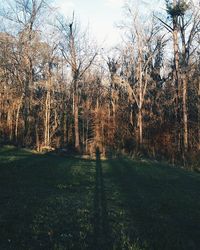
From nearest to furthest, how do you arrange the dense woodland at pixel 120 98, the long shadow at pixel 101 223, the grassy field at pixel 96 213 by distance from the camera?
the long shadow at pixel 101 223, the grassy field at pixel 96 213, the dense woodland at pixel 120 98

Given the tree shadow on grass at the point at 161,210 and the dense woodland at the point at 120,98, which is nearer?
the tree shadow on grass at the point at 161,210

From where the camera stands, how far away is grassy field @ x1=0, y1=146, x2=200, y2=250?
5633 mm

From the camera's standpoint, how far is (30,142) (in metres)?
31.3

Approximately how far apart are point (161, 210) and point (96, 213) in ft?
6.11

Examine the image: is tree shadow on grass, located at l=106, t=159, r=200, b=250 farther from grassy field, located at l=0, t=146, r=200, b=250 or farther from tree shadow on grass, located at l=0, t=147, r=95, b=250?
tree shadow on grass, located at l=0, t=147, r=95, b=250

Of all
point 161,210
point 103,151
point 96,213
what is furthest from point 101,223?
point 103,151

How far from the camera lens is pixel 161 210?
324 inches

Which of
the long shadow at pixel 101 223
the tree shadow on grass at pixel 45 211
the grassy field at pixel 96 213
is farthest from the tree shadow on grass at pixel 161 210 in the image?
the tree shadow on grass at pixel 45 211

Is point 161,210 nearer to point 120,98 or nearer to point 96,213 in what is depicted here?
point 96,213

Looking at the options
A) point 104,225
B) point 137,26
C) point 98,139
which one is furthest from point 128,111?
point 104,225

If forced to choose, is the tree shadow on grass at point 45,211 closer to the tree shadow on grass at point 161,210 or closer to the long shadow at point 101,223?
the long shadow at point 101,223

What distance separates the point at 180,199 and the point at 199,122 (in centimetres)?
1949

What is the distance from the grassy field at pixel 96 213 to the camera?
222 inches

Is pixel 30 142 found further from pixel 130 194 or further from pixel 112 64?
pixel 130 194
